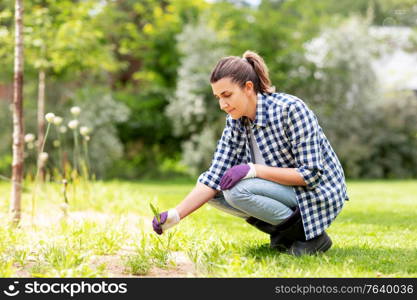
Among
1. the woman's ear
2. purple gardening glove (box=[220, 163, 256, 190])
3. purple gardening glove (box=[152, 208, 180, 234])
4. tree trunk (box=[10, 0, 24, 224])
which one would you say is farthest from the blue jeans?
tree trunk (box=[10, 0, 24, 224])

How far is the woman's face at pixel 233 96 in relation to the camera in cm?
299

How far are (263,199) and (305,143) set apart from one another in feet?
1.22

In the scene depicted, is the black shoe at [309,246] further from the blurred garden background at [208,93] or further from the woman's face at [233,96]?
the blurred garden background at [208,93]

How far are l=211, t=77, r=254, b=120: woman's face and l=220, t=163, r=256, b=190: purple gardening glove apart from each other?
30 cm

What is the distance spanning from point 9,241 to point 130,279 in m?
1.32

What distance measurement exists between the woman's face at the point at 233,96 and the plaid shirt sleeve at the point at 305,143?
0.25 meters

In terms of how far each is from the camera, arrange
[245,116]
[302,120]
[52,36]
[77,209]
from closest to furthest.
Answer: [302,120] → [245,116] → [77,209] → [52,36]

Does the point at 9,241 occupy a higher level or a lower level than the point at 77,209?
higher

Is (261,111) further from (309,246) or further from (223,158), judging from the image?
(309,246)

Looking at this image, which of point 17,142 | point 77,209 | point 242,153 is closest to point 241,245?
point 242,153

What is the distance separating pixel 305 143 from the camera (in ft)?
9.75

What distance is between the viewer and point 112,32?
594 inches

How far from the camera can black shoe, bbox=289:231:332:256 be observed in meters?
3.05

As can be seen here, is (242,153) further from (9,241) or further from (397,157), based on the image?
(397,157)
